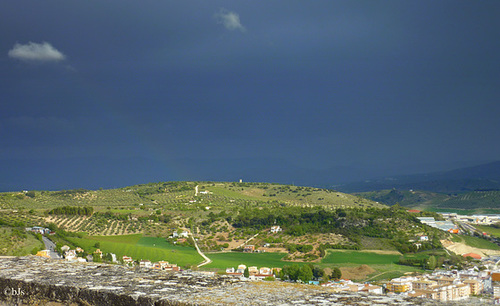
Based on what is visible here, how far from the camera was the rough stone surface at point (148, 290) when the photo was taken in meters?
2.88

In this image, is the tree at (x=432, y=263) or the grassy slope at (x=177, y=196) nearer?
the tree at (x=432, y=263)

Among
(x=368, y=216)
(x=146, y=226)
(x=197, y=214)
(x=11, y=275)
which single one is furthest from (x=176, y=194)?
(x=11, y=275)

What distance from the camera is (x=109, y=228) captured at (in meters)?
69.4

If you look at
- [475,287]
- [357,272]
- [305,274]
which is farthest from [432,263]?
[475,287]

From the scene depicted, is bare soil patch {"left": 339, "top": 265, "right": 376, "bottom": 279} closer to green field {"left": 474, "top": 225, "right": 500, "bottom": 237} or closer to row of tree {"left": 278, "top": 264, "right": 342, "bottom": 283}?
row of tree {"left": 278, "top": 264, "right": 342, "bottom": 283}

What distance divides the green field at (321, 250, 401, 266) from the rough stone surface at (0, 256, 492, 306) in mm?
49366

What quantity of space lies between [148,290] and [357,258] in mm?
54997

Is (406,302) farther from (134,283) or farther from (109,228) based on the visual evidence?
(109,228)

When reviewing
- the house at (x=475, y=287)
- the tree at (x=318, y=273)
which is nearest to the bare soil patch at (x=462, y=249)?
the tree at (x=318, y=273)

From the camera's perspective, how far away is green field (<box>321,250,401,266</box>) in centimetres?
5172

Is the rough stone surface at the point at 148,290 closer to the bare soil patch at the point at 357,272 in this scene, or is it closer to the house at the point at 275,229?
the bare soil patch at the point at 357,272

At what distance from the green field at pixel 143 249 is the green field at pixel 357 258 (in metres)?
17.6

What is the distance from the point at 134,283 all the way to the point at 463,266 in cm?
5380

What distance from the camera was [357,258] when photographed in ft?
178
